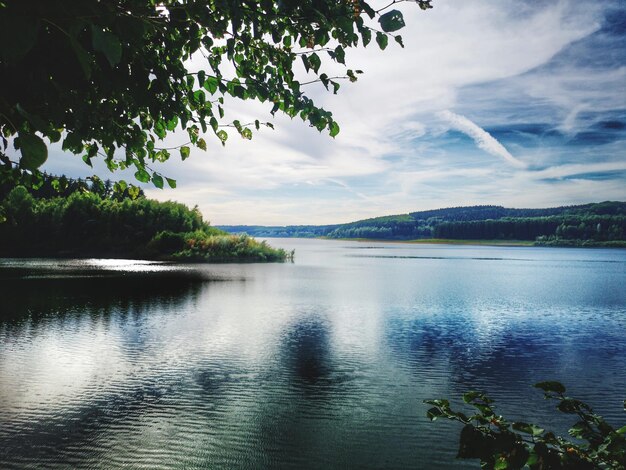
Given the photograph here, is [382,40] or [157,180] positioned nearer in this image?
[382,40]

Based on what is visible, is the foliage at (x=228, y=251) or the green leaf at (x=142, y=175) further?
the foliage at (x=228, y=251)

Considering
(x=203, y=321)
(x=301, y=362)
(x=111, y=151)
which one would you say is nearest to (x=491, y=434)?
(x=111, y=151)

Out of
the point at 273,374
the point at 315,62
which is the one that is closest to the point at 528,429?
the point at 315,62

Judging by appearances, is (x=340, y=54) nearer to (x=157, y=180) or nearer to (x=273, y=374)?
(x=157, y=180)

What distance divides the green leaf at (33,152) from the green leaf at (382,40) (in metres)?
3.81

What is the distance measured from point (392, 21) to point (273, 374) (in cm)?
1187

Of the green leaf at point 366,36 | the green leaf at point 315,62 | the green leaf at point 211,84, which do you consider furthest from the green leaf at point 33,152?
the green leaf at point 211,84

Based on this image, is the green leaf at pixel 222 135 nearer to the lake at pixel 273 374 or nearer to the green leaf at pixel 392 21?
the green leaf at pixel 392 21

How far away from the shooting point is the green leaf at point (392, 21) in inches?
163

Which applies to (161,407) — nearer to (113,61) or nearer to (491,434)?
(491,434)

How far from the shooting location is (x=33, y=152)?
2.08m

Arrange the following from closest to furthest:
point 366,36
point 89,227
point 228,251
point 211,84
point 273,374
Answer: point 366,36 < point 211,84 < point 273,374 < point 228,251 < point 89,227

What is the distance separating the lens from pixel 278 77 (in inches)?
263

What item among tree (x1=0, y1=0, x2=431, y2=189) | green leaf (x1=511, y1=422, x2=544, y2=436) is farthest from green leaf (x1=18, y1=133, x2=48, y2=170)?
green leaf (x1=511, y1=422, x2=544, y2=436)
